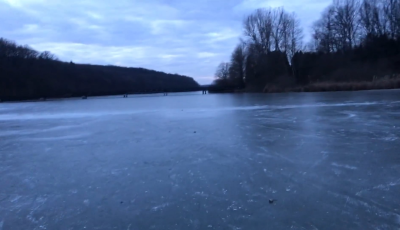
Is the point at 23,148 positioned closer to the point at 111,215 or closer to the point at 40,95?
the point at 111,215

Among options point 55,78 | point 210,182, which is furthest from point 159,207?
point 55,78

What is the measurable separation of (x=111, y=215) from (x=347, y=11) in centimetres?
4865

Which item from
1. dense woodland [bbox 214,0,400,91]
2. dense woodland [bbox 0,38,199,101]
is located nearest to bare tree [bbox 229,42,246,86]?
dense woodland [bbox 214,0,400,91]

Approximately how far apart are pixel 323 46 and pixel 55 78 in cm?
5716

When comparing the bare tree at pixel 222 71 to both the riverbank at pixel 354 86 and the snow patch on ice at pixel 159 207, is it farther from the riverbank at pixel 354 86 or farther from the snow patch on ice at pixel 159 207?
the snow patch on ice at pixel 159 207

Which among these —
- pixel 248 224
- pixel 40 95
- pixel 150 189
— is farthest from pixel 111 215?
pixel 40 95

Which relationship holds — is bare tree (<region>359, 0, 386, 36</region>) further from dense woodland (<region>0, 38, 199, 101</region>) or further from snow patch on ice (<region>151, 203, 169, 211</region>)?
snow patch on ice (<region>151, 203, 169, 211</region>)

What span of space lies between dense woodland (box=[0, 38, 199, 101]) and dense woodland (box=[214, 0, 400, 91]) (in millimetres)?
22076

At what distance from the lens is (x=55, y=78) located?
79.8 m

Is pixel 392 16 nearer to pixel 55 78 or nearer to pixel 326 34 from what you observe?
pixel 326 34

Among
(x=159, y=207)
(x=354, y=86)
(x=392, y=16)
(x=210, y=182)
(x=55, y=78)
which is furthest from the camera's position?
(x=55, y=78)

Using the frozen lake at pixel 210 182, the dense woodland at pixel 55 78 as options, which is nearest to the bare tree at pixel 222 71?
the dense woodland at pixel 55 78

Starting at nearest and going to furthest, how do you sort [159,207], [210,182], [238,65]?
1. [159,207]
2. [210,182]
3. [238,65]

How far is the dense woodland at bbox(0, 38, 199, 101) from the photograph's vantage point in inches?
2603
